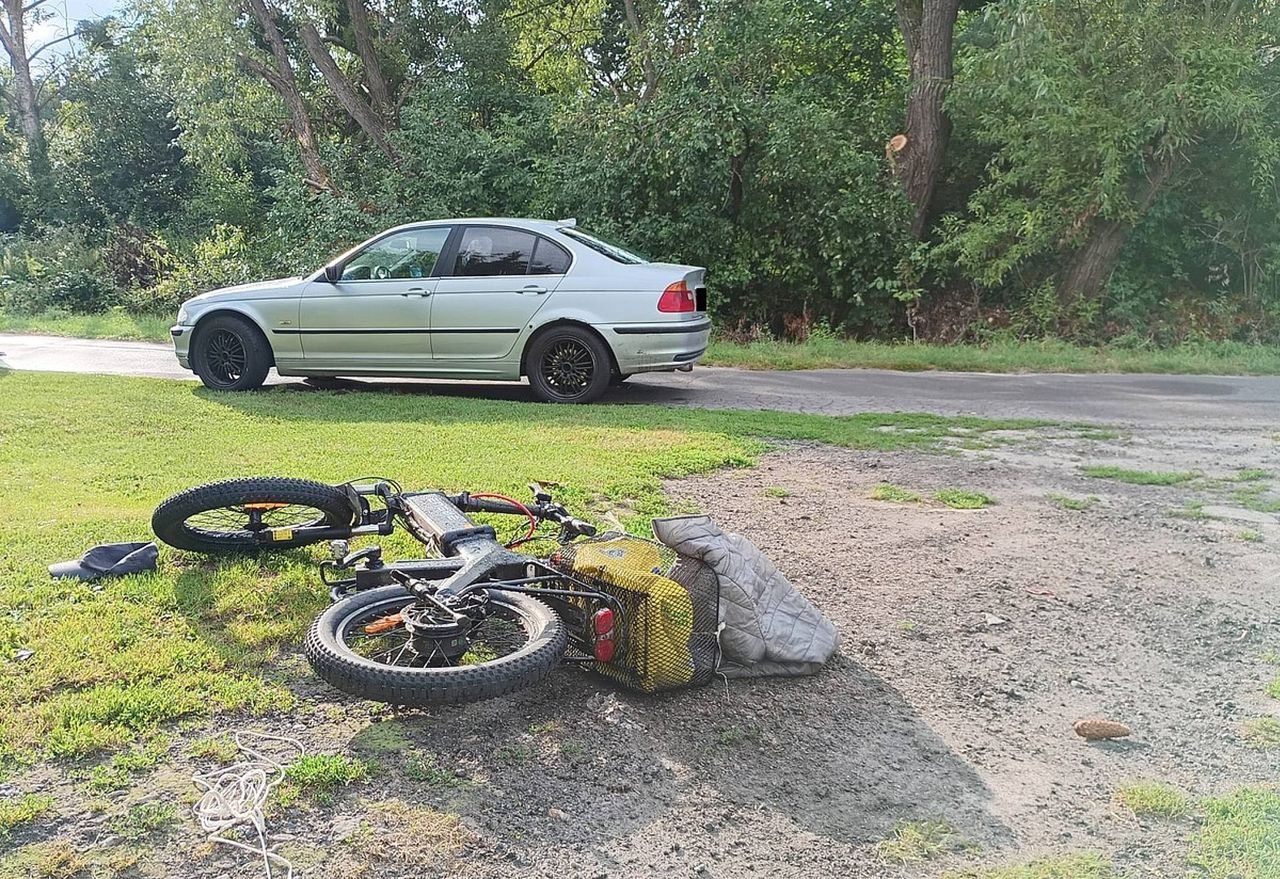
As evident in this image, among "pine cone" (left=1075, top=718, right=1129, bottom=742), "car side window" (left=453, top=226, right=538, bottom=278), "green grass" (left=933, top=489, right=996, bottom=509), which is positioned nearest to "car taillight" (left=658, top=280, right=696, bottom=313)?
"car side window" (left=453, top=226, right=538, bottom=278)

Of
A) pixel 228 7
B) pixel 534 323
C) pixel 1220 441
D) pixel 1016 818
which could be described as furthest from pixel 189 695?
pixel 228 7

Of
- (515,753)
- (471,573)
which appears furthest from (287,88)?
(515,753)

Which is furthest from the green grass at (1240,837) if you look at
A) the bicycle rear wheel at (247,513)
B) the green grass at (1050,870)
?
the bicycle rear wheel at (247,513)

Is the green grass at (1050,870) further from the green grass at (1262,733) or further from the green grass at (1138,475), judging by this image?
the green grass at (1138,475)

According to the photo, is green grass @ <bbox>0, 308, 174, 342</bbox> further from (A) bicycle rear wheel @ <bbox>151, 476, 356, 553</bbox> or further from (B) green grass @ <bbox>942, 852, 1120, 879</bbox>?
(B) green grass @ <bbox>942, 852, 1120, 879</bbox>

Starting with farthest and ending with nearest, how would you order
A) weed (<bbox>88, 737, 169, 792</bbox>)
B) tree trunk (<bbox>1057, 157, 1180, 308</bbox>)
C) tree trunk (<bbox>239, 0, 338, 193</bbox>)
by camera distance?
1. tree trunk (<bbox>239, 0, 338, 193</bbox>)
2. tree trunk (<bbox>1057, 157, 1180, 308</bbox>)
3. weed (<bbox>88, 737, 169, 792</bbox>)

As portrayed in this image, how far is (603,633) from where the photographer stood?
3447mm

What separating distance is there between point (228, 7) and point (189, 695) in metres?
19.9

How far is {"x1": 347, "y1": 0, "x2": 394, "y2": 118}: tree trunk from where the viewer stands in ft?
67.8

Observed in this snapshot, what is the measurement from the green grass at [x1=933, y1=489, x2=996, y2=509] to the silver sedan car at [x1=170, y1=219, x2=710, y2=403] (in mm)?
3913

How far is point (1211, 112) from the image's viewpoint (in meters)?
13.7

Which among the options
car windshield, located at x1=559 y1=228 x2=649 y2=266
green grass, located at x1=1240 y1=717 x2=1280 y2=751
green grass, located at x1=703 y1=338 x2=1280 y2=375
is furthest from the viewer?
green grass, located at x1=703 y1=338 x2=1280 y2=375

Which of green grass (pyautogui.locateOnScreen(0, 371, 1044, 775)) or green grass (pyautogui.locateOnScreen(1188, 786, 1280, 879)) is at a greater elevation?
green grass (pyautogui.locateOnScreen(0, 371, 1044, 775))

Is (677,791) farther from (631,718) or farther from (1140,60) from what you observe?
(1140,60)
